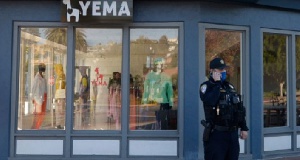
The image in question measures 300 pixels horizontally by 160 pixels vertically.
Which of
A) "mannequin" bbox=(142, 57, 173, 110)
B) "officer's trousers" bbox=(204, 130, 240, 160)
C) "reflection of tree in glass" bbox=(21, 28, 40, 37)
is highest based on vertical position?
"reflection of tree in glass" bbox=(21, 28, 40, 37)

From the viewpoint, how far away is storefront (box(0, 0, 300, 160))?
8422 millimetres

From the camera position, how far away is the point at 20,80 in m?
8.70

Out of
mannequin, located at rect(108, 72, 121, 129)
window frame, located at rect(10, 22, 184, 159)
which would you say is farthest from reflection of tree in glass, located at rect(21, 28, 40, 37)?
mannequin, located at rect(108, 72, 121, 129)

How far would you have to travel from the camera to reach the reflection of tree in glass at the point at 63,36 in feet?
28.6

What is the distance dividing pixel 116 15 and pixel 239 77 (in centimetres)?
307

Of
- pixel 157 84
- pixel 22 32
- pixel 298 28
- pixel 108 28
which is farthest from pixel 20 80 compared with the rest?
pixel 298 28

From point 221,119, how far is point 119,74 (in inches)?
144

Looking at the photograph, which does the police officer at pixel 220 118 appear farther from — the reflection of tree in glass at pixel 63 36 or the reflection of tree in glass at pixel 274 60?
the reflection of tree in glass at pixel 274 60

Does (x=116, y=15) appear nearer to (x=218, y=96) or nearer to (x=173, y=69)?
(x=173, y=69)

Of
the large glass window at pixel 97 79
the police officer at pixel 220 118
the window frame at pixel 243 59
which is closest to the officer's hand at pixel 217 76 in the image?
the police officer at pixel 220 118

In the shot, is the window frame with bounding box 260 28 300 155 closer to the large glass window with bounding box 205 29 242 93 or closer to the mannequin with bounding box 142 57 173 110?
the large glass window with bounding box 205 29 242 93

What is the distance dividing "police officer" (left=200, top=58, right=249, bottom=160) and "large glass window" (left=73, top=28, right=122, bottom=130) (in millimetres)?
3438

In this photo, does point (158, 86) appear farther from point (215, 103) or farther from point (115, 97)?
point (215, 103)

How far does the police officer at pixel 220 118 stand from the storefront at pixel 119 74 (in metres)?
2.79
